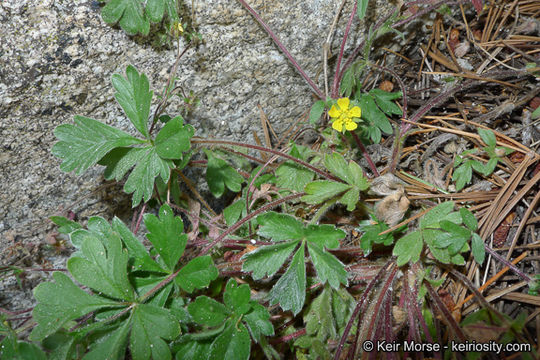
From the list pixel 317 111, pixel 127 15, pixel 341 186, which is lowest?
pixel 341 186

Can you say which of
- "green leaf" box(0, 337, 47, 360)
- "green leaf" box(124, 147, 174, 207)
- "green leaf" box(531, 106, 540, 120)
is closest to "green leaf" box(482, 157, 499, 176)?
"green leaf" box(531, 106, 540, 120)

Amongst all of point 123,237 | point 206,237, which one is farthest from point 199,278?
point 206,237

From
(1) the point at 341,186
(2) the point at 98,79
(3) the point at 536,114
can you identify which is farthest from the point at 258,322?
(3) the point at 536,114

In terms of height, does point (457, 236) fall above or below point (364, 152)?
below

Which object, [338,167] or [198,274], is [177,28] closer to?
[338,167]

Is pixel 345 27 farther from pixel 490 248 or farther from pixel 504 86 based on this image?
pixel 490 248

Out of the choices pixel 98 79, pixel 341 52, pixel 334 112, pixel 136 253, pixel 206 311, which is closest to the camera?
pixel 206 311
